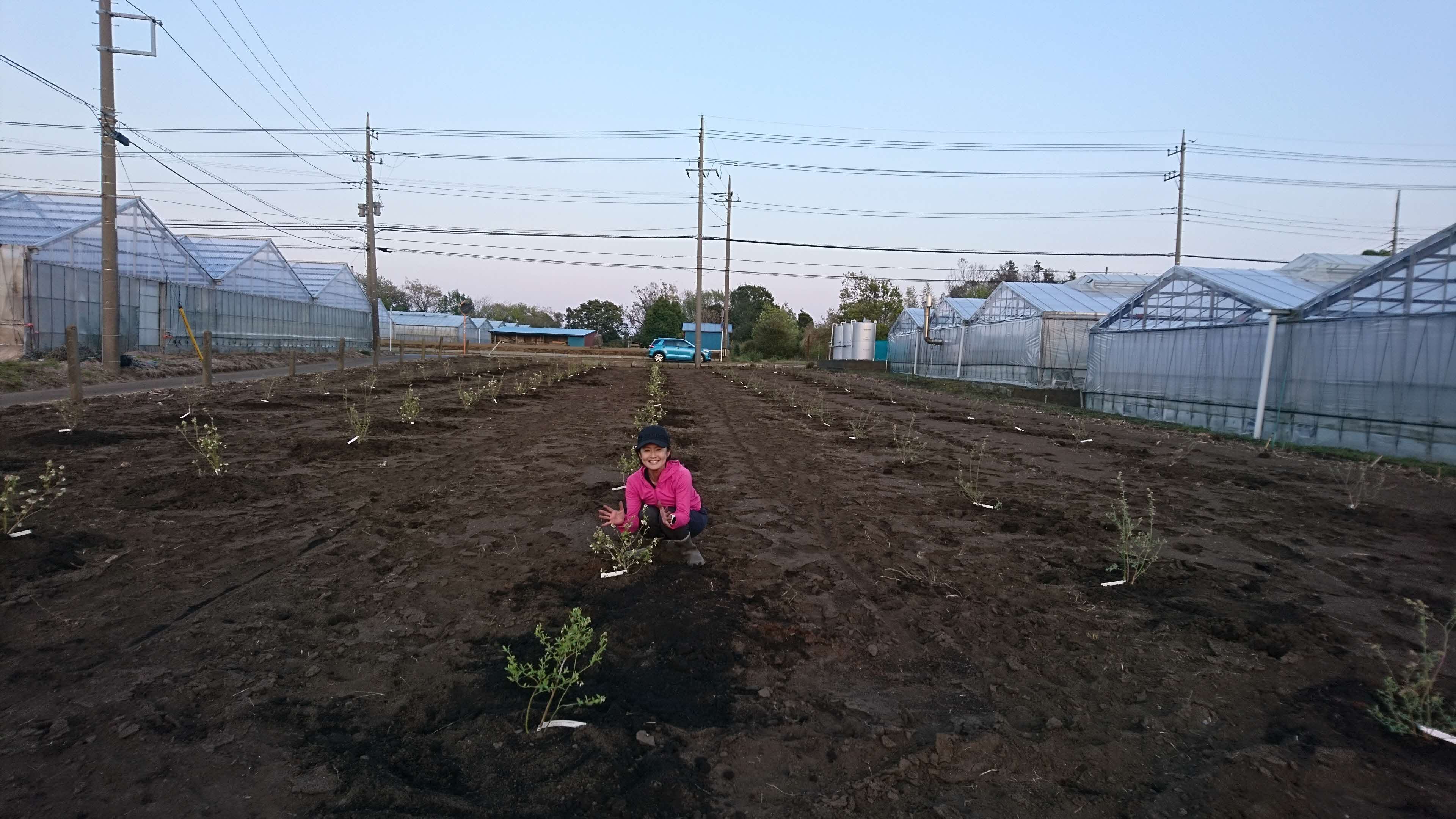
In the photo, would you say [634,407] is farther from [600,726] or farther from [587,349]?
[587,349]

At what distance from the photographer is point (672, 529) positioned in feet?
A: 16.5

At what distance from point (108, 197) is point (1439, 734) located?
23500mm

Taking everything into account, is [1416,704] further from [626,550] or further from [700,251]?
[700,251]

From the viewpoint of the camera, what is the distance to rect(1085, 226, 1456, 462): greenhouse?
433 inches

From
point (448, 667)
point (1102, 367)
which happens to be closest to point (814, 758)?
point (448, 667)

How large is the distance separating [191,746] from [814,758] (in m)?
2.23

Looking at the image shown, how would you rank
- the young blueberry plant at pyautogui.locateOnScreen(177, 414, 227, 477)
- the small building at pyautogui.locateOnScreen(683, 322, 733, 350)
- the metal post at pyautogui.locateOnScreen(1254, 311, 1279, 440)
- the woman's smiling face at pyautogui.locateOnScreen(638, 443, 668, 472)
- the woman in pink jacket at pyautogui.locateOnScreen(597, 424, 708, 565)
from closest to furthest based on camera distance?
the woman's smiling face at pyautogui.locateOnScreen(638, 443, 668, 472) → the woman in pink jacket at pyautogui.locateOnScreen(597, 424, 708, 565) → the young blueberry plant at pyautogui.locateOnScreen(177, 414, 227, 477) → the metal post at pyautogui.locateOnScreen(1254, 311, 1279, 440) → the small building at pyautogui.locateOnScreen(683, 322, 733, 350)

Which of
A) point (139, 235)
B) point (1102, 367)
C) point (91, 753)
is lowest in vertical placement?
point (91, 753)

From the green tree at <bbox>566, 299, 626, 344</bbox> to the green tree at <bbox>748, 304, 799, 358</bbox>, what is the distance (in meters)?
36.2

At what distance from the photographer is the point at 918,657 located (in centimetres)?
364

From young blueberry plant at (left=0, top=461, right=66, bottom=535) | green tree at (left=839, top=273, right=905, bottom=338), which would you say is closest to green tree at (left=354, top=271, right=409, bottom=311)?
green tree at (left=839, top=273, right=905, bottom=338)

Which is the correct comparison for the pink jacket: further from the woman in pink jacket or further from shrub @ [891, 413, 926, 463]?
shrub @ [891, 413, 926, 463]

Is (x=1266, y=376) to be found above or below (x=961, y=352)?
below

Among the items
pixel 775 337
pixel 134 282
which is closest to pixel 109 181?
pixel 134 282
